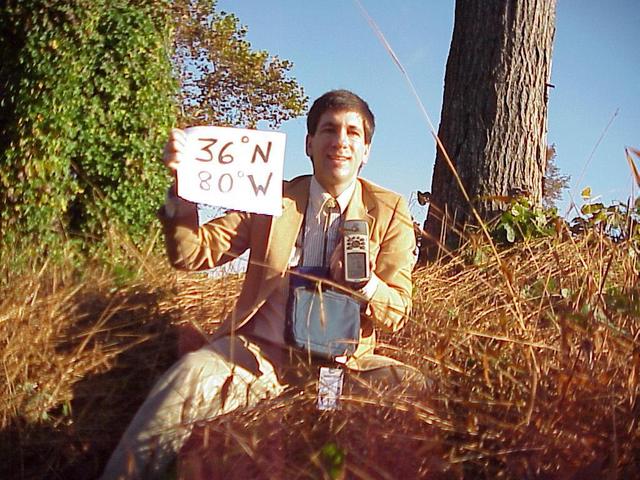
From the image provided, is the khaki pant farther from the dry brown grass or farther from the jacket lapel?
→ the jacket lapel

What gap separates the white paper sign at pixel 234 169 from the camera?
2.38m

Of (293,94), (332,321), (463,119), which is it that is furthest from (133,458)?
(293,94)

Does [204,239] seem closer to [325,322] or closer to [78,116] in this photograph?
[325,322]

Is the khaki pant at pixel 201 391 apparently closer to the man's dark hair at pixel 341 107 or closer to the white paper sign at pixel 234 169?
the white paper sign at pixel 234 169

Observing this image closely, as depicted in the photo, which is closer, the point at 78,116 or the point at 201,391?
the point at 201,391

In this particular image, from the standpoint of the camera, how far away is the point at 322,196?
275 cm

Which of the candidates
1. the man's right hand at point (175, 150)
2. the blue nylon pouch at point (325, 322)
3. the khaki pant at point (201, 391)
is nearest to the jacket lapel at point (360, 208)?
the blue nylon pouch at point (325, 322)

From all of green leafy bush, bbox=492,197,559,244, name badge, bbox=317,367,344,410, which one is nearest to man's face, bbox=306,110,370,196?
name badge, bbox=317,367,344,410

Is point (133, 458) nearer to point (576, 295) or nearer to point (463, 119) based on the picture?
point (576, 295)

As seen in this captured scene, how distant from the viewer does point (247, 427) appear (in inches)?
89.7

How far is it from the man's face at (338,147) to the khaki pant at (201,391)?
1.98 feet

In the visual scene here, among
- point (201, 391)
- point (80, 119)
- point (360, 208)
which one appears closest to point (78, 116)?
point (80, 119)

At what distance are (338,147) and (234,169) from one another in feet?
1.37

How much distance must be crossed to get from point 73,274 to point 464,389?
226 cm
